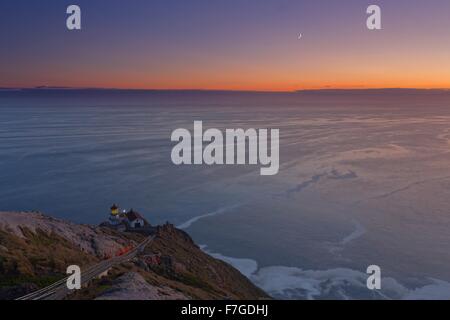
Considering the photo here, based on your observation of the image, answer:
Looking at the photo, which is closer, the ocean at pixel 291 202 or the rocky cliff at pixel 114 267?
the rocky cliff at pixel 114 267

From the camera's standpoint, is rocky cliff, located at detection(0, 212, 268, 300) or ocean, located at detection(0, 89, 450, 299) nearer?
rocky cliff, located at detection(0, 212, 268, 300)

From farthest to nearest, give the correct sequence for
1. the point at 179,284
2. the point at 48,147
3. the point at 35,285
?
the point at 48,147, the point at 179,284, the point at 35,285

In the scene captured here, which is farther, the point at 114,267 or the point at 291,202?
the point at 291,202
